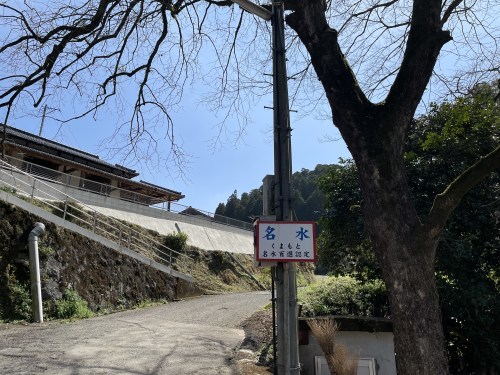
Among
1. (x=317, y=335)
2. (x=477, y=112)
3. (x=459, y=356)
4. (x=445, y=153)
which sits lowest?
(x=459, y=356)

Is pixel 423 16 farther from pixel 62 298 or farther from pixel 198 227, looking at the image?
pixel 198 227

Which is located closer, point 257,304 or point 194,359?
point 194,359

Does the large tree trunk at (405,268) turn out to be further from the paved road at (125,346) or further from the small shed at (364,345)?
the paved road at (125,346)

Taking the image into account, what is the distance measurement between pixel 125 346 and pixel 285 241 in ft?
16.2

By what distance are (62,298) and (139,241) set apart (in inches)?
280

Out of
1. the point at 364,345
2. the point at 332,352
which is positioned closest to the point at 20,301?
the point at 364,345

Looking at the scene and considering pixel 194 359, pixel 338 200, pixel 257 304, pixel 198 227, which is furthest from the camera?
pixel 198 227

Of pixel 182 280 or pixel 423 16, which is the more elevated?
pixel 423 16

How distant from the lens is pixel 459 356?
23.5 ft

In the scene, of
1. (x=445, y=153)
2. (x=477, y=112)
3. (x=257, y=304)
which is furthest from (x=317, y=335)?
(x=257, y=304)

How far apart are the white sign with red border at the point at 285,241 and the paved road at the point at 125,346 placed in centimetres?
299

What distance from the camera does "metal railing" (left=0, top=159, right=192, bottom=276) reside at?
14258 millimetres

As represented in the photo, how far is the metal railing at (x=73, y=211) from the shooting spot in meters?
14.3

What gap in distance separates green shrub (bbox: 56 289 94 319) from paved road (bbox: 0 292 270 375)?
1.37 metres
